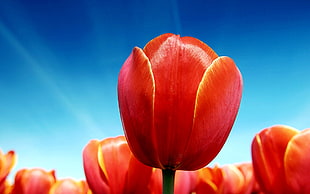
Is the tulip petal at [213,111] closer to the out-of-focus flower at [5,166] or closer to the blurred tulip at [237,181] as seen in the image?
the blurred tulip at [237,181]

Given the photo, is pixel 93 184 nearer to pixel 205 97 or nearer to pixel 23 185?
pixel 205 97

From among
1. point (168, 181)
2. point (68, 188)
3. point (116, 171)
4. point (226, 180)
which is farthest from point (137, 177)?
point (226, 180)

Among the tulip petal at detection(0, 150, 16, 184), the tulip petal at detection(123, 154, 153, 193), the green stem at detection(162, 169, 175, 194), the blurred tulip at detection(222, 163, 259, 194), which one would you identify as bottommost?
the blurred tulip at detection(222, 163, 259, 194)

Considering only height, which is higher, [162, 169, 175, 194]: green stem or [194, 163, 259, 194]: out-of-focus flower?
[162, 169, 175, 194]: green stem

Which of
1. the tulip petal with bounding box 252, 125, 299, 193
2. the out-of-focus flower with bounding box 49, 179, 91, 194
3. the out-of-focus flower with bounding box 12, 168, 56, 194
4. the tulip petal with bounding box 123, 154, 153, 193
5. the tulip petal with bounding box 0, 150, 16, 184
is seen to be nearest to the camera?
the tulip petal with bounding box 123, 154, 153, 193

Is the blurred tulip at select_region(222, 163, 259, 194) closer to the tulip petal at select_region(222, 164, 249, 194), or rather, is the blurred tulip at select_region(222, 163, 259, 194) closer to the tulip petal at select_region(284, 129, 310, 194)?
the tulip petal at select_region(222, 164, 249, 194)

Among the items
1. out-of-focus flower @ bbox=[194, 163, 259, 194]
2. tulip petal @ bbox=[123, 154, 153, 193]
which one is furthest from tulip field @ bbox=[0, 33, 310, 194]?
out-of-focus flower @ bbox=[194, 163, 259, 194]
